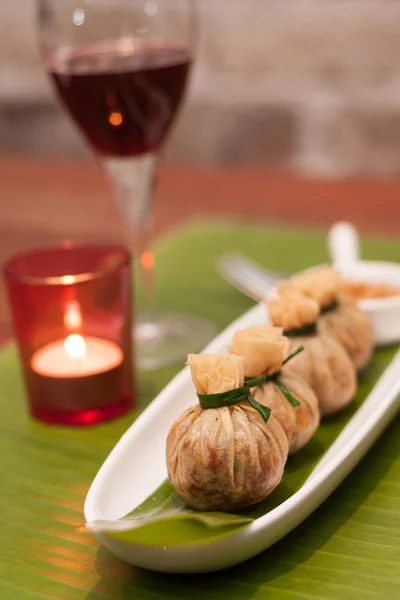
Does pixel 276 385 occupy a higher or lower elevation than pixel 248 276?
higher

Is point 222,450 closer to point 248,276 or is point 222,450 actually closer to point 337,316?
point 337,316

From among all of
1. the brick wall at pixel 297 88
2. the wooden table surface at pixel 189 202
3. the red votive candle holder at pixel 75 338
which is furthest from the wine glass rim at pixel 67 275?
the brick wall at pixel 297 88

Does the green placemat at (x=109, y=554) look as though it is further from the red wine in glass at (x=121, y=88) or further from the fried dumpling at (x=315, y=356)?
the red wine in glass at (x=121, y=88)

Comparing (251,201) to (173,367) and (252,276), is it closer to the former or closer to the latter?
(252,276)

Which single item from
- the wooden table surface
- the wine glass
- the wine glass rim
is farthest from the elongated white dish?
the wooden table surface

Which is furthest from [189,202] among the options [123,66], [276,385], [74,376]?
[276,385]

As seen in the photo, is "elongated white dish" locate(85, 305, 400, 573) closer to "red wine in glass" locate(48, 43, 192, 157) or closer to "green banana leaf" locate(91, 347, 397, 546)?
"green banana leaf" locate(91, 347, 397, 546)
